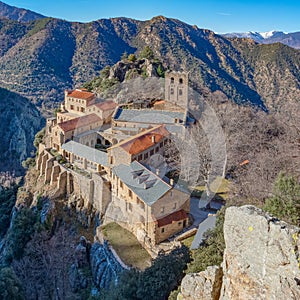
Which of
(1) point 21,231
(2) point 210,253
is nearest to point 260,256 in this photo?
(2) point 210,253

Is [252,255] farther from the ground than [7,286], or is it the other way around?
[252,255]

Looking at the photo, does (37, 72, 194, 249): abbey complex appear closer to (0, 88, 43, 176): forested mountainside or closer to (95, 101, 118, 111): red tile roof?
(95, 101, 118, 111): red tile roof

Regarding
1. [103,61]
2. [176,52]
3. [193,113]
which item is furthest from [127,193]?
[103,61]

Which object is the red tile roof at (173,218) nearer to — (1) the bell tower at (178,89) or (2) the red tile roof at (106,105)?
(1) the bell tower at (178,89)

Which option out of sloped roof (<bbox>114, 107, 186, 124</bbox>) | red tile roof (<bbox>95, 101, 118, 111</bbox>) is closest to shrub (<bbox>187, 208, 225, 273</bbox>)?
sloped roof (<bbox>114, 107, 186, 124</bbox>)

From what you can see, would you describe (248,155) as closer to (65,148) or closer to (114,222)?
(114,222)

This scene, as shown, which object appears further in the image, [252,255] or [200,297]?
[200,297]
